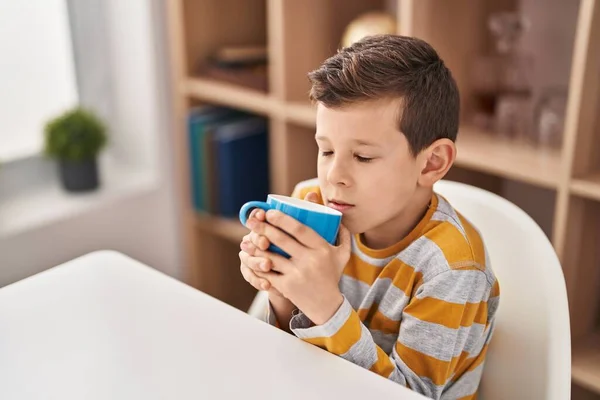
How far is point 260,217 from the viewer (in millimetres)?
857

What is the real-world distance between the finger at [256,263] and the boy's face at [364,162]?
13 centimetres

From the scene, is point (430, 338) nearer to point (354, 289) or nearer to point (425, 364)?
point (425, 364)

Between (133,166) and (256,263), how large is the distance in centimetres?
145

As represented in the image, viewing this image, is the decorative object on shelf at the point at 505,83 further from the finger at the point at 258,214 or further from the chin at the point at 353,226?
the finger at the point at 258,214

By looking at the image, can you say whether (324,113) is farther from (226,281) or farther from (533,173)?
(226,281)

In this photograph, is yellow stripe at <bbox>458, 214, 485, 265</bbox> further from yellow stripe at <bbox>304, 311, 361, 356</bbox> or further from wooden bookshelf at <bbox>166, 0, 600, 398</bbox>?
wooden bookshelf at <bbox>166, 0, 600, 398</bbox>

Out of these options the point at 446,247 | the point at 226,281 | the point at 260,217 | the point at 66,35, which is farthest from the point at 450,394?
the point at 66,35

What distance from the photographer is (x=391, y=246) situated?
102 centimetres

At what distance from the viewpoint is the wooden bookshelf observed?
54.1 inches

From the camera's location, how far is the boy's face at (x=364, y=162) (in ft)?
3.00

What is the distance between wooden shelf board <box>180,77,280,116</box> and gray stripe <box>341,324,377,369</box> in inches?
40.8

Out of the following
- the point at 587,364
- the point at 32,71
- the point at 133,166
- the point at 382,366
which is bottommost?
the point at 587,364

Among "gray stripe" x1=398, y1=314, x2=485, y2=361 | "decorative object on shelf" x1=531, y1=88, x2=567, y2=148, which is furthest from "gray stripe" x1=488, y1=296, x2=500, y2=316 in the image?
"decorative object on shelf" x1=531, y1=88, x2=567, y2=148

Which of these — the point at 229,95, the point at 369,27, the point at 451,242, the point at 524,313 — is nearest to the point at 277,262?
the point at 451,242
